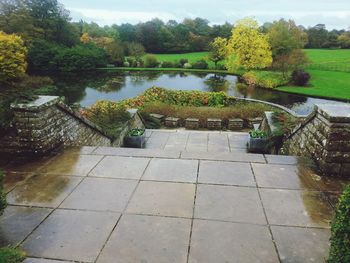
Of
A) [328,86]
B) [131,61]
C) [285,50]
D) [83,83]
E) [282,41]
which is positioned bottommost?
[83,83]

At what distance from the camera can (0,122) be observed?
17.6ft

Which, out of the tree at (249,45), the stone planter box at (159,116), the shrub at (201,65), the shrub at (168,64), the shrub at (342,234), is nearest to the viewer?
the shrub at (342,234)

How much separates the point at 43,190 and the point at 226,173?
2772mm

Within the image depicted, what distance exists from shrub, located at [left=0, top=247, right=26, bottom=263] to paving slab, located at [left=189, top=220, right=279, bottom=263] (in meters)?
1.67

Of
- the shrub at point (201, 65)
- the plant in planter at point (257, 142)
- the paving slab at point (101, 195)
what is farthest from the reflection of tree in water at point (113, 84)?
the paving slab at point (101, 195)

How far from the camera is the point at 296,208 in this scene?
391 cm

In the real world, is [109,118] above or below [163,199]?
below

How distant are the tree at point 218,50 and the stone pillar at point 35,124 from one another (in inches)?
1715

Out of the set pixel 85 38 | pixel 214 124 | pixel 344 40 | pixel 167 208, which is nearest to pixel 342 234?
pixel 167 208

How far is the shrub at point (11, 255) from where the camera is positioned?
2.83 m

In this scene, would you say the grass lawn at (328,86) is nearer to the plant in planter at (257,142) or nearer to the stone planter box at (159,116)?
the stone planter box at (159,116)

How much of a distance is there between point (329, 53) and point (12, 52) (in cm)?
5320

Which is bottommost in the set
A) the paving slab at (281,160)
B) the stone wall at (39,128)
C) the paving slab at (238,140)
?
the paving slab at (238,140)

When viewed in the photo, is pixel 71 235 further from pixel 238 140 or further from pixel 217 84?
pixel 217 84
